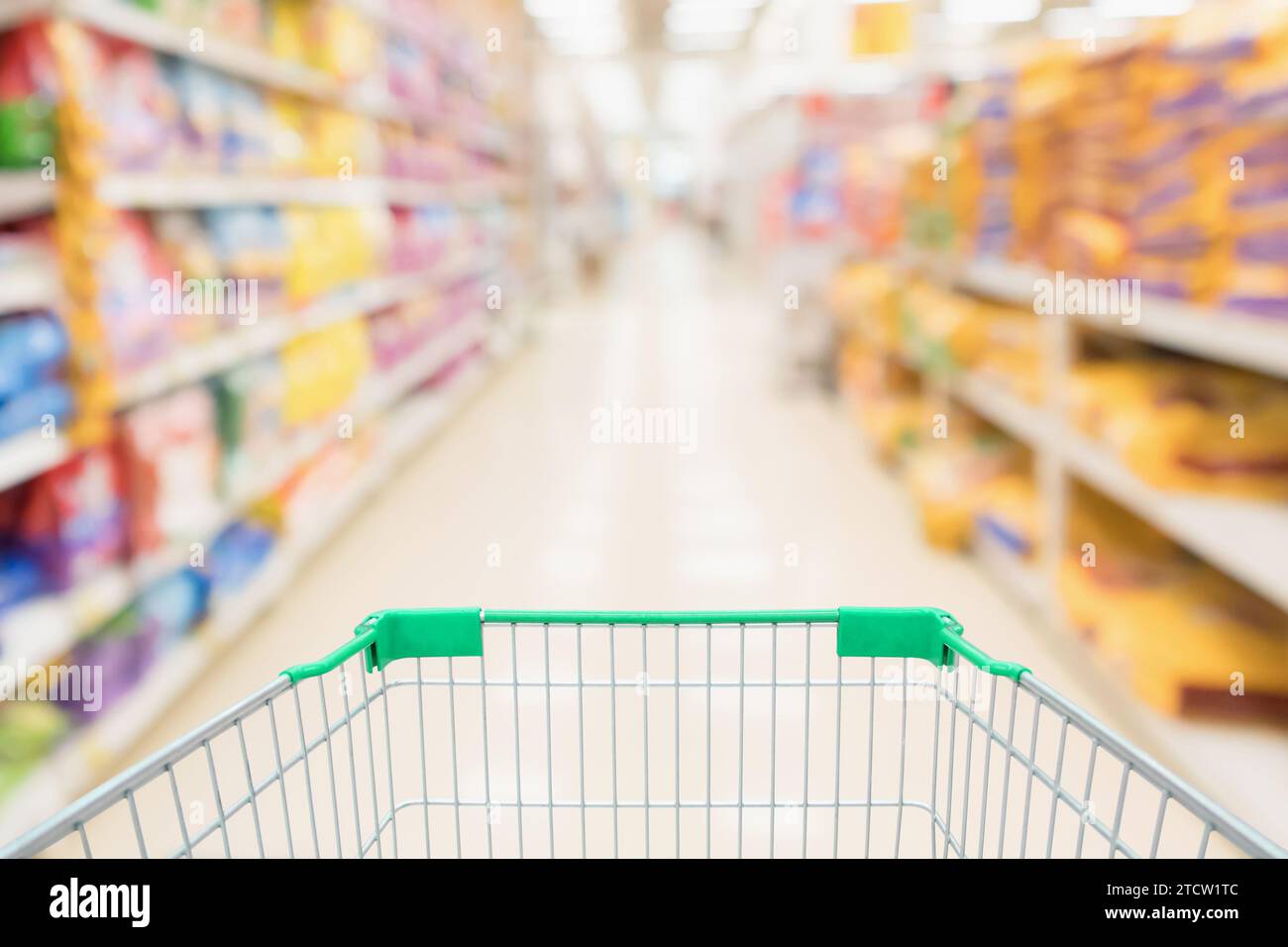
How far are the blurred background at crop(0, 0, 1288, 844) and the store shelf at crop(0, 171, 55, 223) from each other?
11 mm

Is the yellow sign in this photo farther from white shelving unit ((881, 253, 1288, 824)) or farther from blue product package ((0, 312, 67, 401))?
blue product package ((0, 312, 67, 401))

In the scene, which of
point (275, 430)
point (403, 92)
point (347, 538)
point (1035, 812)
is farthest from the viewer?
point (403, 92)

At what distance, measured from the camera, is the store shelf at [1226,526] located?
1.94 m

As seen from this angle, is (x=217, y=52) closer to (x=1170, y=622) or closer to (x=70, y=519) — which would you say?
(x=70, y=519)

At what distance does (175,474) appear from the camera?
265 centimetres

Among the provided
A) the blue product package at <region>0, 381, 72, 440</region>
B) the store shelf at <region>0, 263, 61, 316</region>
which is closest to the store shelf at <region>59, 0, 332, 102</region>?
the store shelf at <region>0, 263, 61, 316</region>

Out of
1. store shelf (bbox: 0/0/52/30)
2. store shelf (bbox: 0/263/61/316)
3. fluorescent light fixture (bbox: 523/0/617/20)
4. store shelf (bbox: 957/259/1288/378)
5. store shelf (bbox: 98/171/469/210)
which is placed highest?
fluorescent light fixture (bbox: 523/0/617/20)

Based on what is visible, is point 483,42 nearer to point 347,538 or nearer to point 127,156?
point 347,538

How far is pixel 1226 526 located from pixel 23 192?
98.7 inches

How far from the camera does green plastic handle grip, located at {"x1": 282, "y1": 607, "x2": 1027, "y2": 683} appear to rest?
109 cm

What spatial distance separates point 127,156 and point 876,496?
3004mm

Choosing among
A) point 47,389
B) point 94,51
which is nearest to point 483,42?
point 94,51

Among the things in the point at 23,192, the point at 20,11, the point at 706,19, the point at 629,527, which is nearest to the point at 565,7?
the point at 706,19

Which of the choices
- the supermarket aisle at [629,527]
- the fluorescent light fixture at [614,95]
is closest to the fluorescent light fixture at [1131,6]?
the supermarket aisle at [629,527]
